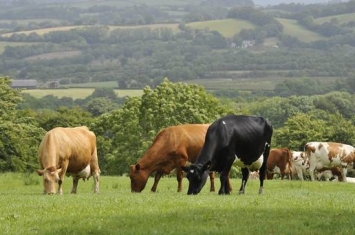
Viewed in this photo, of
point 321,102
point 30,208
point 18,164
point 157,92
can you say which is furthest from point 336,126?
point 30,208

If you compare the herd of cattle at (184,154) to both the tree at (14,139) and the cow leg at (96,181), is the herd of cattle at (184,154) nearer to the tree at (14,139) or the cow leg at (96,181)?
the cow leg at (96,181)

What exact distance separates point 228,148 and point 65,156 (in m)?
5.82

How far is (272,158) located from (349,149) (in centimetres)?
→ 691

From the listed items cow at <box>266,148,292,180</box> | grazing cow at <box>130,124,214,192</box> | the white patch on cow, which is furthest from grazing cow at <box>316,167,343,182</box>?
the white patch on cow

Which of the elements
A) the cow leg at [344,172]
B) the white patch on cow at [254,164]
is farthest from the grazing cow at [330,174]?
the white patch on cow at [254,164]

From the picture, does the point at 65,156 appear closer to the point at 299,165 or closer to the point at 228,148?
the point at 228,148

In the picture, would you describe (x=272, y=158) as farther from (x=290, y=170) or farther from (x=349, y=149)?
(x=349, y=149)

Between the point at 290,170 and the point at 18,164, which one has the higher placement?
the point at 290,170

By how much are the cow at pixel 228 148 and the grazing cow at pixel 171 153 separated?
302cm

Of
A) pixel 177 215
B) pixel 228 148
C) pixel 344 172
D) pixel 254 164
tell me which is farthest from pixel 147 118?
pixel 177 215

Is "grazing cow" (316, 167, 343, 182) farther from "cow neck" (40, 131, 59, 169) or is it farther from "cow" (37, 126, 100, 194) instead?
"cow neck" (40, 131, 59, 169)

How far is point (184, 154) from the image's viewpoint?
98.5 ft

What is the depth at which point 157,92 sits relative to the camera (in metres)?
77.5

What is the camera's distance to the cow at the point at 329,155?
46719 millimetres
